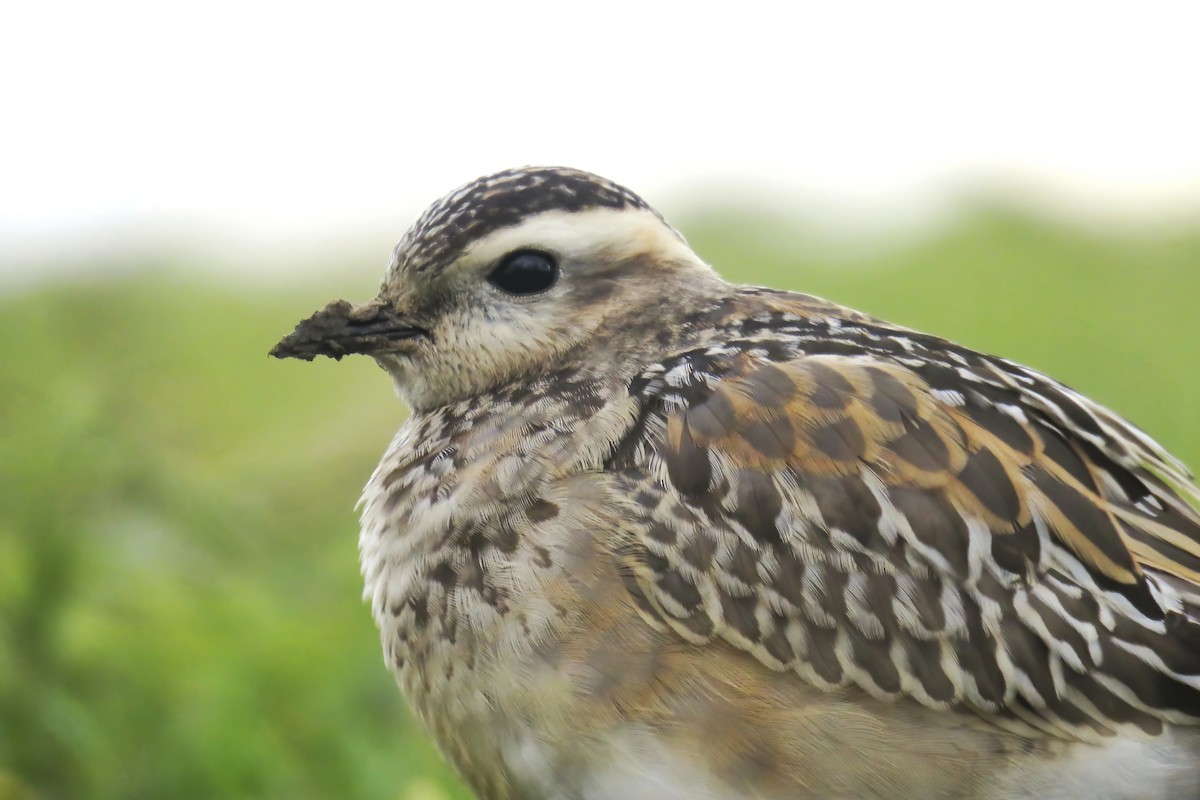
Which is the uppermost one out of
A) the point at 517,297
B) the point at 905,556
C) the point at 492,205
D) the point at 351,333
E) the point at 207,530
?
the point at 492,205

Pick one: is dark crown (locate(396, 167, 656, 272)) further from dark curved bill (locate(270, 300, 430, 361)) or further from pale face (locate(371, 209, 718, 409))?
dark curved bill (locate(270, 300, 430, 361))

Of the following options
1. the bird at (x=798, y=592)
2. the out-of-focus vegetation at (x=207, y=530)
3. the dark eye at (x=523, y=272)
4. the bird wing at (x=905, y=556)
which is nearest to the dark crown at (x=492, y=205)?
the dark eye at (x=523, y=272)

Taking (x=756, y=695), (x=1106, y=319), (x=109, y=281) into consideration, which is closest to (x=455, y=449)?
(x=756, y=695)

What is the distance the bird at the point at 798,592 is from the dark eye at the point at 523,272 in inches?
16.4

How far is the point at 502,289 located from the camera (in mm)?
4516

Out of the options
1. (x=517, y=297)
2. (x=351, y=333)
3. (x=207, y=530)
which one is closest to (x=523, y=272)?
(x=517, y=297)

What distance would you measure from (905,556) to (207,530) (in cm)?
381

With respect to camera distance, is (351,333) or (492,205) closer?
(492,205)

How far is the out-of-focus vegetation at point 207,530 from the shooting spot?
489 cm

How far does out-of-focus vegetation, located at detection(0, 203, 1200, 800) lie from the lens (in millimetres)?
4895

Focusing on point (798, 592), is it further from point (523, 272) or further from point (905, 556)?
point (523, 272)

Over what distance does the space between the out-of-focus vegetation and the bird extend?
1.23 m

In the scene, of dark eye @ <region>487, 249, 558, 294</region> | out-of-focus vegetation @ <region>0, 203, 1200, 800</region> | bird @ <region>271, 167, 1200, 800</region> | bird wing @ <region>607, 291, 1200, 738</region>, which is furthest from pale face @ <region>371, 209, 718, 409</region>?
out-of-focus vegetation @ <region>0, 203, 1200, 800</region>

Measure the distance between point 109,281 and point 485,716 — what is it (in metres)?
7.23
